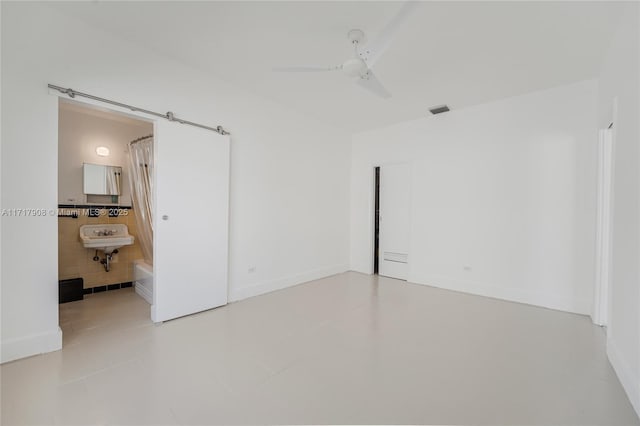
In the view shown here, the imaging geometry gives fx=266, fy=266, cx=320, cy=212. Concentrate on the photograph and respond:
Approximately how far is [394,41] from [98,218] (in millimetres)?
4228

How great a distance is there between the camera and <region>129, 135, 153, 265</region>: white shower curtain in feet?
10.7

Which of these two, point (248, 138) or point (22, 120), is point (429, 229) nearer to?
point (248, 138)

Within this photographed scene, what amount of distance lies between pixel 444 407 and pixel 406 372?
14.2 inches

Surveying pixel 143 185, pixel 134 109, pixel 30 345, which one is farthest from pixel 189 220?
pixel 30 345

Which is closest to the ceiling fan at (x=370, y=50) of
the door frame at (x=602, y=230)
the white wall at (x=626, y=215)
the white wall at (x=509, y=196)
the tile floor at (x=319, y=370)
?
the white wall at (x=626, y=215)

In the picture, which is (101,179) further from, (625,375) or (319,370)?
(625,375)

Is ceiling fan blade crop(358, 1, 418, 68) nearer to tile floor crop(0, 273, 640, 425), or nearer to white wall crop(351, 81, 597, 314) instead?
tile floor crop(0, 273, 640, 425)

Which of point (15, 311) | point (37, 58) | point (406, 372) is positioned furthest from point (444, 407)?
point (37, 58)

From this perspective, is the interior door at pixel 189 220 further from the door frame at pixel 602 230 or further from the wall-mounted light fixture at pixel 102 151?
the door frame at pixel 602 230

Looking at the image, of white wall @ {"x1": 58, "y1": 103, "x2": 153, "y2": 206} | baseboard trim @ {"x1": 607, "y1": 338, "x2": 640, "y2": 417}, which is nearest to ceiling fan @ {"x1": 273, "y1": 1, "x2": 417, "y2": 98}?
baseboard trim @ {"x1": 607, "y1": 338, "x2": 640, "y2": 417}

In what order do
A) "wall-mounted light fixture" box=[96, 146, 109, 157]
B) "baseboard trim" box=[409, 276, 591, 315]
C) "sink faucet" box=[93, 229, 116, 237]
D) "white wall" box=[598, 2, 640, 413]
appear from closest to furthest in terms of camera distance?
"white wall" box=[598, 2, 640, 413] → "baseboard trim" box=[409, 276, 591, 315] → "sink faucet" box=[93, 229, 116, 237] → "wall-mounted light fixture" box=[96, 146, 109, 157]

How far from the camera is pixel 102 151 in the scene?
376 centimetres

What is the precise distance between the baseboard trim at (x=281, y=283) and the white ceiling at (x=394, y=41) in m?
2.63

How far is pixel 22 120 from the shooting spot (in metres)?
2.03
